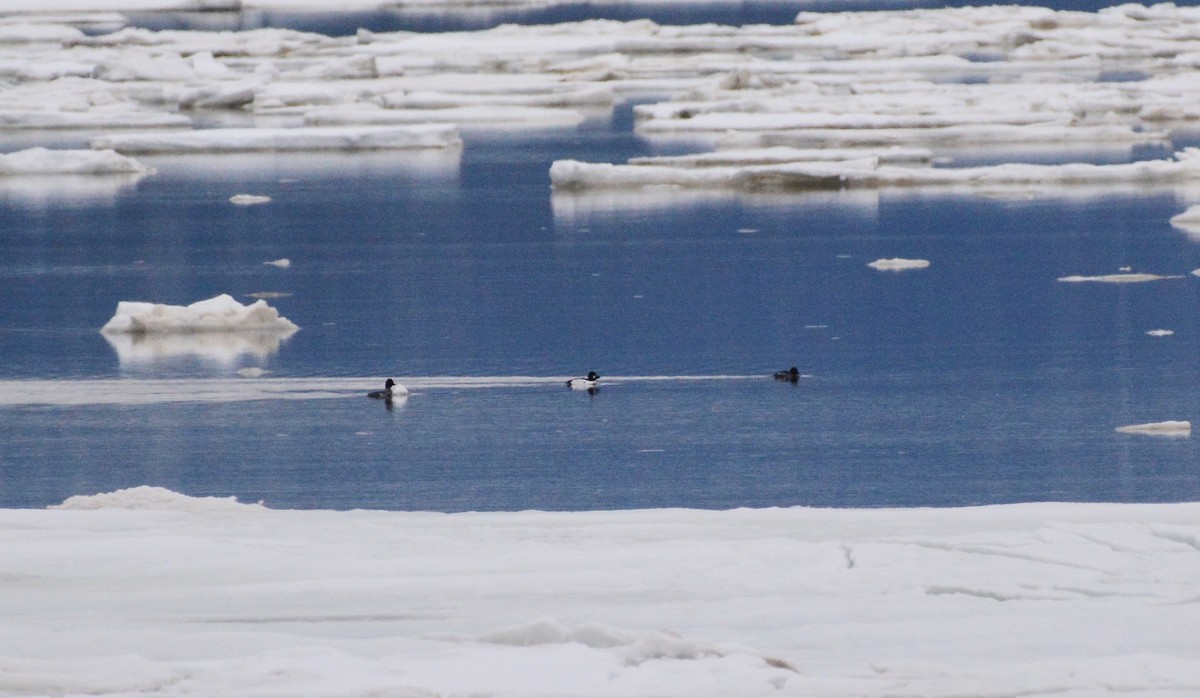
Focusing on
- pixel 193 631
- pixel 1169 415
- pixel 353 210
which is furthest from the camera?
pixel 353 210

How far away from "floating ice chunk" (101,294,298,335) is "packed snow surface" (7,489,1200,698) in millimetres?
5055

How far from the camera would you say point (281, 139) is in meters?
19.5

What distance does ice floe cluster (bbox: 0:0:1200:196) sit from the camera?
1664 centimetres

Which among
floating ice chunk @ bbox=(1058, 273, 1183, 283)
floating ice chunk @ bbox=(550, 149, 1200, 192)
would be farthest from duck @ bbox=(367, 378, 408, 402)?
floating ice chunk @ bbox=(550, 149, 1200, 192)

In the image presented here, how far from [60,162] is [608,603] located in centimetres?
1470

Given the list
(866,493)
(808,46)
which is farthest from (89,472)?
(808,46)

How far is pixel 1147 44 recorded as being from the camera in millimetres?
27609

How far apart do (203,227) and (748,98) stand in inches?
318

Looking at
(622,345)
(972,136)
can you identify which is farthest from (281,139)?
(622,345)

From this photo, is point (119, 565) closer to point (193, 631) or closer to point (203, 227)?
point (193, 631)

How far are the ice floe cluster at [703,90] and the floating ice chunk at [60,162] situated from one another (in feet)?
3.56

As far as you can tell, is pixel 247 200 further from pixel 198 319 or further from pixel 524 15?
pixel 524 15

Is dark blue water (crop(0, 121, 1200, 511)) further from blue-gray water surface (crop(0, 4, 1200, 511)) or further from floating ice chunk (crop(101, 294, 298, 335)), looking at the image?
floating ice chunk (crop(101, 294, 298, 335))

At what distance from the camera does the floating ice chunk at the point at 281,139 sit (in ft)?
63.7
